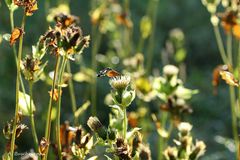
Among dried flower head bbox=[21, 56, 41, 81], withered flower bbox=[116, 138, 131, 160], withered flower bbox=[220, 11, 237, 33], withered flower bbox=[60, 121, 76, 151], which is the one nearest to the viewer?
withered flower bbox=[116, 138, 131, 160]

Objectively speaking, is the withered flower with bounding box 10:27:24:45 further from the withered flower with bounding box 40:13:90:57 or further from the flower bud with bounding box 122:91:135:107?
the flower bud with bounding box 122:91:135:107

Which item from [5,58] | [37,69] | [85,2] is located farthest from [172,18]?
[37,69]

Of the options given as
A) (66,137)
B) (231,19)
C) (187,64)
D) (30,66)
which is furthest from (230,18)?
(187,64)

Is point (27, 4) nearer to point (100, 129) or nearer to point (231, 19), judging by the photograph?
point (100, 129)

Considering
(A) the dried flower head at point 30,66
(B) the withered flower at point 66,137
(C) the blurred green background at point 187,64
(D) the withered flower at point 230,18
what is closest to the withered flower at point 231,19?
(D) the withered flower at point 230,18

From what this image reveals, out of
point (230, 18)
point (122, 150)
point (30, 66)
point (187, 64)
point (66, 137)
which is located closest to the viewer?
point (122, 150)

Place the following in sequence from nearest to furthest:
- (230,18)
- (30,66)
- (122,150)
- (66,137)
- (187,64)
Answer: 1. (122,150)
2. (30,66)
3. (66,137)
4. (230,18)
5. (187,64)

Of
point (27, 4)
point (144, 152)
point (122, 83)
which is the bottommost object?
point (144, 152)

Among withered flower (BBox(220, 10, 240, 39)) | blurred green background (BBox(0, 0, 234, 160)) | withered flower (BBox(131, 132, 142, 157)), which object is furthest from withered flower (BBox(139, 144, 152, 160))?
blurred green background (BBox(0, 0, 234, 160))
